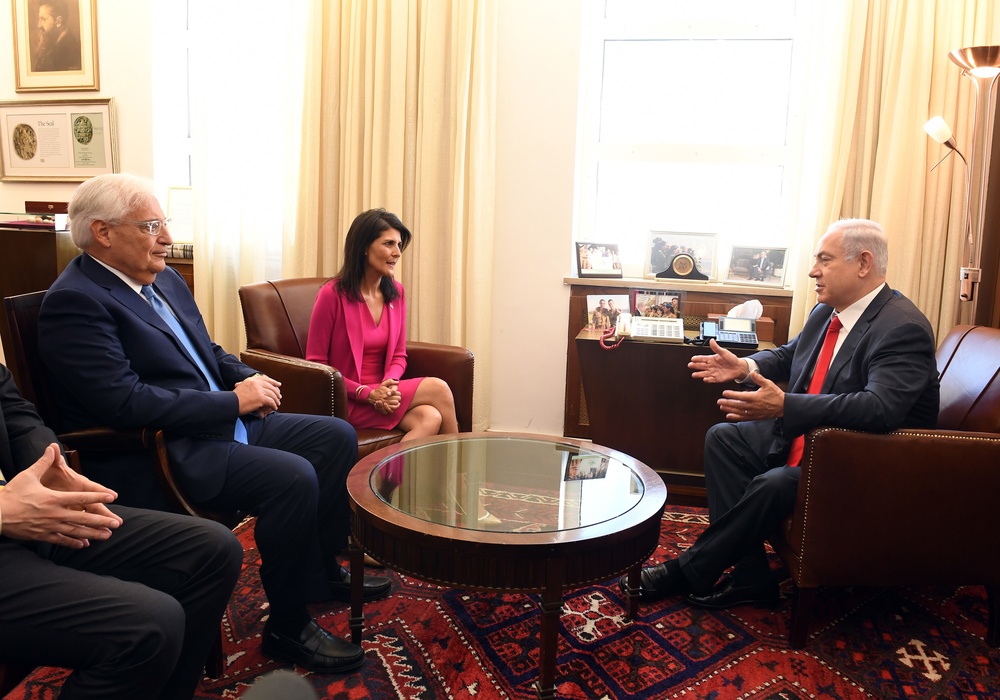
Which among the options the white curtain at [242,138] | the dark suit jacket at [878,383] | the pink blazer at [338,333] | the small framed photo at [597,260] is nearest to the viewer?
the dark suit jacket at [878,383]

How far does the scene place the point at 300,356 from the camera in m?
3.36

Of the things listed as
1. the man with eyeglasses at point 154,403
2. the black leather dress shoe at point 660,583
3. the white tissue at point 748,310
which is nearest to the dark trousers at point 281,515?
the man with eyeglasses at point 154,403

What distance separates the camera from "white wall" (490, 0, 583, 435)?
3.93 m

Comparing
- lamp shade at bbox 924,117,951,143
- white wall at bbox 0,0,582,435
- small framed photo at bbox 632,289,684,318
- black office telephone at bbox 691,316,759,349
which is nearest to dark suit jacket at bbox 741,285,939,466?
black office telephone at bbox 691,316,759,349

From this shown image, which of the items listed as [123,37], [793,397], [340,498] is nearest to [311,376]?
[340,498]

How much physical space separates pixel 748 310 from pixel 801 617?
68.5 inches

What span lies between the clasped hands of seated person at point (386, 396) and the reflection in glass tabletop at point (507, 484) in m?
0.46

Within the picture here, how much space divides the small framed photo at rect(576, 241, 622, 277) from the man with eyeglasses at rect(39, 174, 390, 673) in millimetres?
2123

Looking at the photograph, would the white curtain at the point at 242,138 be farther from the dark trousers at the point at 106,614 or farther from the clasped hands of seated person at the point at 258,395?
the dark trousers at the point at 106,614

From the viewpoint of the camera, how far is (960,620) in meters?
2.49

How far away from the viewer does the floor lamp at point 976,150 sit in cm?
293

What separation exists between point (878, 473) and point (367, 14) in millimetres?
3316

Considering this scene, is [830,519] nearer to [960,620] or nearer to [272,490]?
[960,620]

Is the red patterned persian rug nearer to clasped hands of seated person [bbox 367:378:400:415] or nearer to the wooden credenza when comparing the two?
clasped hands of seated person [bbox 367:378:400:415]
